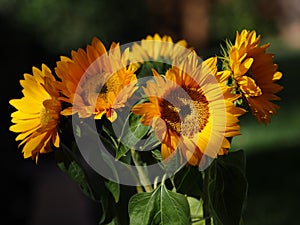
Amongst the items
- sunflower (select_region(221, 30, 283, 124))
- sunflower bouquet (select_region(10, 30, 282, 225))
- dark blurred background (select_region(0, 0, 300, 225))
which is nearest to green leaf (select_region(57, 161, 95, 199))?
sunflower bouquet (select_region(10, 30, 282, 225))

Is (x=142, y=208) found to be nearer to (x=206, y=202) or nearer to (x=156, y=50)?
(x=206, y=202)

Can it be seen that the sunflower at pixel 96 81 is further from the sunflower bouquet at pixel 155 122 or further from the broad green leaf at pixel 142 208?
the broad green leaf at pixel 142 208

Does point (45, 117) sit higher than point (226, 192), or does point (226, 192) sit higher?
point (45, 117)

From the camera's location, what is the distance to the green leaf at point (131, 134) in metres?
1.22

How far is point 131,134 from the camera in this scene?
1231 mm

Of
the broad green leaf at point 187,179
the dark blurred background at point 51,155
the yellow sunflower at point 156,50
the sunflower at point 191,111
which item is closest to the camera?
the sunflower at point 191,111

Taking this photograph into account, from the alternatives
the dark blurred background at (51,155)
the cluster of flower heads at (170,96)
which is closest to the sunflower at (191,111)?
the cluster of flower heads at (170,96)

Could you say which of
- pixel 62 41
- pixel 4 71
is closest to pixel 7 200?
pixel 4 71

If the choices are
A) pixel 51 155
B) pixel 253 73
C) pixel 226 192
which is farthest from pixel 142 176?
pixel 51 155

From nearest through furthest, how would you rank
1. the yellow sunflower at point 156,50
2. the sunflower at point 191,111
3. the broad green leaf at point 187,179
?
the sunflower at point 191,111
the broad green leaf at point 187,179
the yellow sunflower at point 156,50

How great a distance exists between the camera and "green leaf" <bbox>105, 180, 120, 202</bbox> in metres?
1.34

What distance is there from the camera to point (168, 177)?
4.27ft

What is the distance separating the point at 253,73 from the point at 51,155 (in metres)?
4.52

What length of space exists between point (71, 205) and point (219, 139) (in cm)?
375
